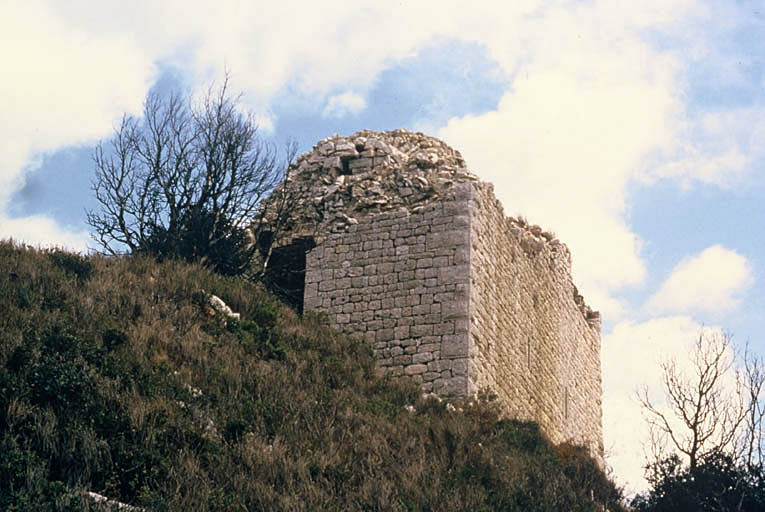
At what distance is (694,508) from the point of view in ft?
43.0

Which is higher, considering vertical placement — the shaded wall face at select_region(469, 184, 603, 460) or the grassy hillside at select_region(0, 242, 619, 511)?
the shaded wall face at select_region(469, 184, 603, 460)

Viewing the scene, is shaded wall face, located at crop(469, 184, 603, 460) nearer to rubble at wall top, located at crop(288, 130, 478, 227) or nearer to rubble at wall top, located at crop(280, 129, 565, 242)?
rubble at wall top, located at crop(280, 129, 565, 242)

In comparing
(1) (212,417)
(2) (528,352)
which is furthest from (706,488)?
(1) (212,417)

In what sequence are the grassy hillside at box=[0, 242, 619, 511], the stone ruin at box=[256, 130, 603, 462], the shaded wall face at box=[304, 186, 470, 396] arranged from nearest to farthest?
1. the grassy hillside at box=[0, 242, 619, 511]
2. the shaded wall face at box=[304, 186, 470, 396]
3. the stone ruin at box=[256, 130, 603, 462]

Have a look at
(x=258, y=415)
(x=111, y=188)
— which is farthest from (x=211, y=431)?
(x=111, y=188)

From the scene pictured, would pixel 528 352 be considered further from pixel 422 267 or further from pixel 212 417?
pixel 212 417

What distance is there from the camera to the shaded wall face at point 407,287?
14445mm

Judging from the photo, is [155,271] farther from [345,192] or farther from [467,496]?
[467,496]

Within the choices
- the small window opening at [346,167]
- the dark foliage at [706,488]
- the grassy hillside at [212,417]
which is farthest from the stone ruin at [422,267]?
the dark foliage at [706,488]

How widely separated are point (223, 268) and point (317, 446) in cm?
588

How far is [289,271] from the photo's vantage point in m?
16.5

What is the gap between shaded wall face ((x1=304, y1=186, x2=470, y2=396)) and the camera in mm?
14445

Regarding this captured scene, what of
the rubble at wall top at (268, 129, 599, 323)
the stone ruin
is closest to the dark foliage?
the stone ruin

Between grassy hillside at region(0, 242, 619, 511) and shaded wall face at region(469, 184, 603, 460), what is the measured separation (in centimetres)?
139
